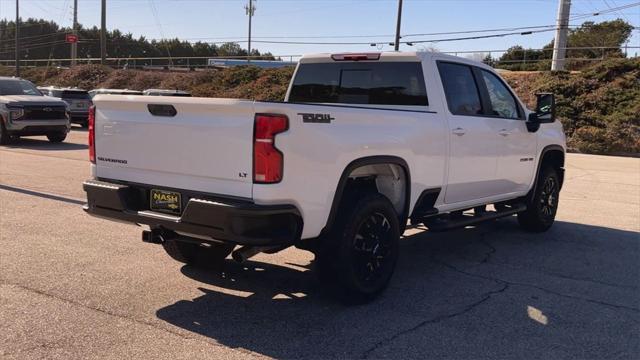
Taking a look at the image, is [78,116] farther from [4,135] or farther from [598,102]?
[598,102]

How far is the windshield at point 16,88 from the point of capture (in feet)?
59.0

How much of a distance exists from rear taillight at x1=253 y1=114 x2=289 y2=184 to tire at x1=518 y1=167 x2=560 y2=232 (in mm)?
4808

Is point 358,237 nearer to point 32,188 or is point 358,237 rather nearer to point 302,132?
point 302,132

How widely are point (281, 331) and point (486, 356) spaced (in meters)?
1.44

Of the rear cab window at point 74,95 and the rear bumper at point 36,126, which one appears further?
the rear cab window at point 74,95

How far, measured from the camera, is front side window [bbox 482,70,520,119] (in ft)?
22.7

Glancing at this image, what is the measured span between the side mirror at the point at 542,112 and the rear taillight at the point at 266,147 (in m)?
4.29

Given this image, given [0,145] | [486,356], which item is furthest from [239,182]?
[0,145]

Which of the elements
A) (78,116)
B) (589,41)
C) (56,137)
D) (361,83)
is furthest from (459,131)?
(589,41)

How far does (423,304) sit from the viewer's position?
5.10 m

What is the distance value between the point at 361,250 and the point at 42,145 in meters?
15.5

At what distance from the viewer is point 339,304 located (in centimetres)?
502

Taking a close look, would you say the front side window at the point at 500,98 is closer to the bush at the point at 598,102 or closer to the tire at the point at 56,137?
the tire at the point at 56,137

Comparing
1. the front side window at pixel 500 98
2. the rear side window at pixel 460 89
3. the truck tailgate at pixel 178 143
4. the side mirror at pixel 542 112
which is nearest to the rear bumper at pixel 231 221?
the truck tailgate at pixel 178 143
